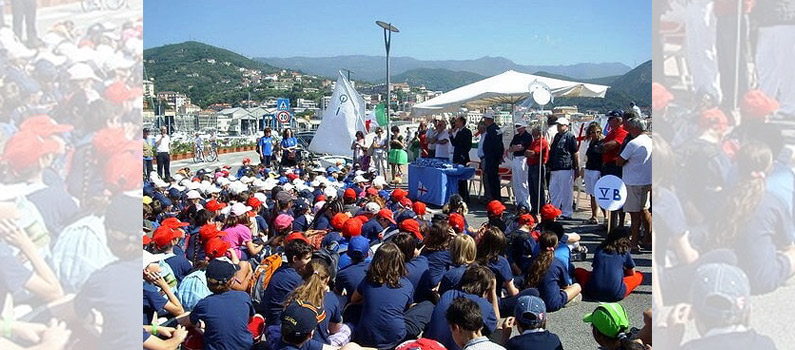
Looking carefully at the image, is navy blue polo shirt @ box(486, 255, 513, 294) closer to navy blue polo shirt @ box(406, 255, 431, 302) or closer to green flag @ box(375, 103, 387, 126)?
navy blue polo shirt @ box(406, 255, 431, 302)

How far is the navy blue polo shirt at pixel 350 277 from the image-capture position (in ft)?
15.9

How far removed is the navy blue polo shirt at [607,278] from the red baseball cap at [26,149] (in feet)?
14.4

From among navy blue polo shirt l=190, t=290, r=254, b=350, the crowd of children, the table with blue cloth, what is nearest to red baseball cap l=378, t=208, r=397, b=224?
the crowd of children

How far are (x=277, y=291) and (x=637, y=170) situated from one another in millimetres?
4589

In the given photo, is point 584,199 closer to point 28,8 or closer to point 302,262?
point 302,262

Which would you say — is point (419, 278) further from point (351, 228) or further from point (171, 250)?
point (171, 250)

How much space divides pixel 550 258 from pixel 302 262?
6.54 ft

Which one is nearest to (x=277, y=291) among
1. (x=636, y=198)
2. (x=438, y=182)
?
(x=636, y=198)

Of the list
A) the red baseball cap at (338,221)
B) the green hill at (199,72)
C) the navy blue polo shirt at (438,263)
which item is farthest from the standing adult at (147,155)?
the green hill at (199,72)

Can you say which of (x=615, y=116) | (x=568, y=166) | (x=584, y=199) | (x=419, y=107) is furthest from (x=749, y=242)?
(x=419, y=107)

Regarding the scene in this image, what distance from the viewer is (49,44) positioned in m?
3.02

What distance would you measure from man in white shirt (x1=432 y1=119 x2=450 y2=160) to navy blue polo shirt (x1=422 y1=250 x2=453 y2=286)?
807 centimetres

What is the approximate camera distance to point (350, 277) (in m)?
4.87

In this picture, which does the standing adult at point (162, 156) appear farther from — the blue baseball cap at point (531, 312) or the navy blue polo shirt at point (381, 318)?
the blue baseball cap at point (531, 312)
